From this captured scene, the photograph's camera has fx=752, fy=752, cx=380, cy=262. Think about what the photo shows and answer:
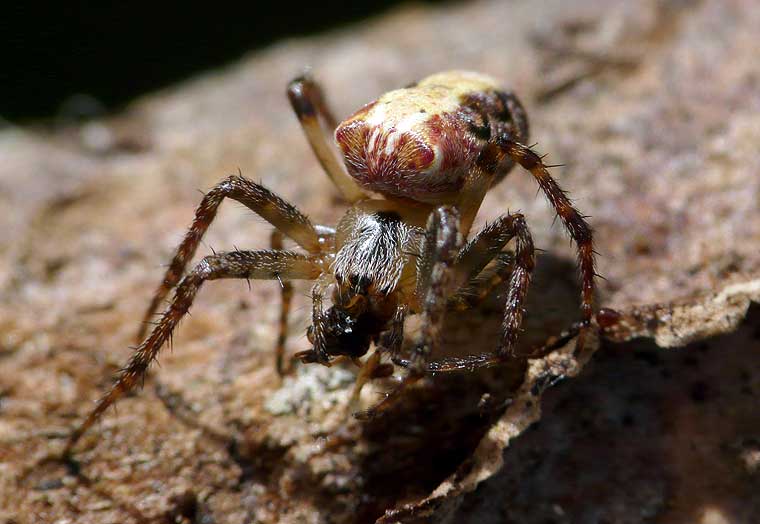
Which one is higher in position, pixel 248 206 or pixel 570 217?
pixel 248 206

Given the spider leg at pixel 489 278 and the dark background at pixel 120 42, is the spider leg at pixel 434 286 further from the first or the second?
the dark background at pixel 120 42

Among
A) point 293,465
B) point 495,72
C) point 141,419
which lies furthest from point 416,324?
point 495,72

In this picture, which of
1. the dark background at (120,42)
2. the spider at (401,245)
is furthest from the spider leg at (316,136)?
the dark background at (120,42)

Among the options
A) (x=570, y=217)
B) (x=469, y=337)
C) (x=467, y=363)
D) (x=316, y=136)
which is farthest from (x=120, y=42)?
(x=467, y=363)

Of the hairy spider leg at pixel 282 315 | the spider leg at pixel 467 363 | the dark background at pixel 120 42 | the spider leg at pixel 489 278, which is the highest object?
the dark background at pixel 120 42

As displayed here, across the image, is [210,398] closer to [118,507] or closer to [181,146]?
[118,507]

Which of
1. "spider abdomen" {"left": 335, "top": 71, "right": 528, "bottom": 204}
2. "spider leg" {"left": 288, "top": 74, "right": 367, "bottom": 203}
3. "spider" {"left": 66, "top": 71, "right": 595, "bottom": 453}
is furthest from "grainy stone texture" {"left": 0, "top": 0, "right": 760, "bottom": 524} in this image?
"spider abdomen" {"left": 335, "top": 71, "right": 528, "bottom": 204}

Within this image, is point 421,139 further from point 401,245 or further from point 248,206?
point 248,206
